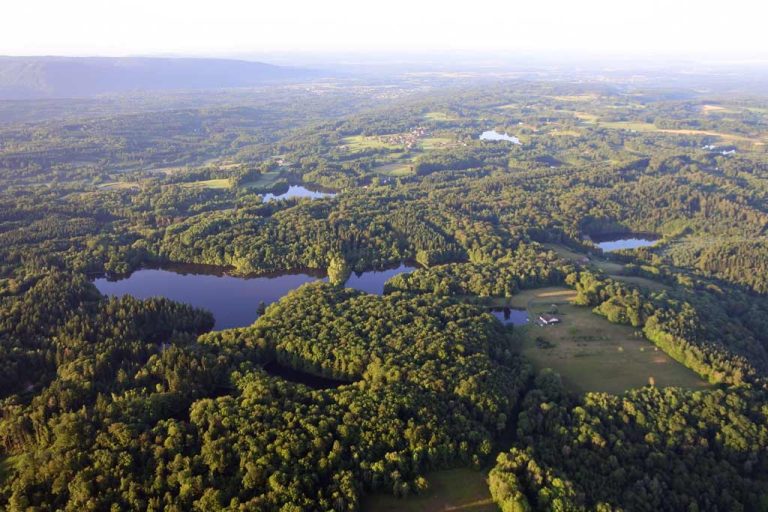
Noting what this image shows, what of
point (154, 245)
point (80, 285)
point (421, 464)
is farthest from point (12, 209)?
point (421, 464)

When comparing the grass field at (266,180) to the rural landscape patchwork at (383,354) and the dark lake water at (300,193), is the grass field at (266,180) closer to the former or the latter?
the dark lake water at (300,193)

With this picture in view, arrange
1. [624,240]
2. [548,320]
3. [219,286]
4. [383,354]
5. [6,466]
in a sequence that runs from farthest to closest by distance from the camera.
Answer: [624,240] < [219,286] < [548,320] < [383,354] < [6,466]

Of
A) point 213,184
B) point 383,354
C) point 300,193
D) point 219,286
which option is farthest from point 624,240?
point 213,184

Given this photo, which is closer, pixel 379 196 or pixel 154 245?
pixel 154 245

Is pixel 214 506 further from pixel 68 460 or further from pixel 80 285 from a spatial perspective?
pixel 80 285

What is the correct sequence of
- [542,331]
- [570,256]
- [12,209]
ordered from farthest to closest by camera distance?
[12,209] < [570,256] < [542,331]

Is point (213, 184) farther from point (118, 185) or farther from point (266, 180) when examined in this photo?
point (118, 185)
